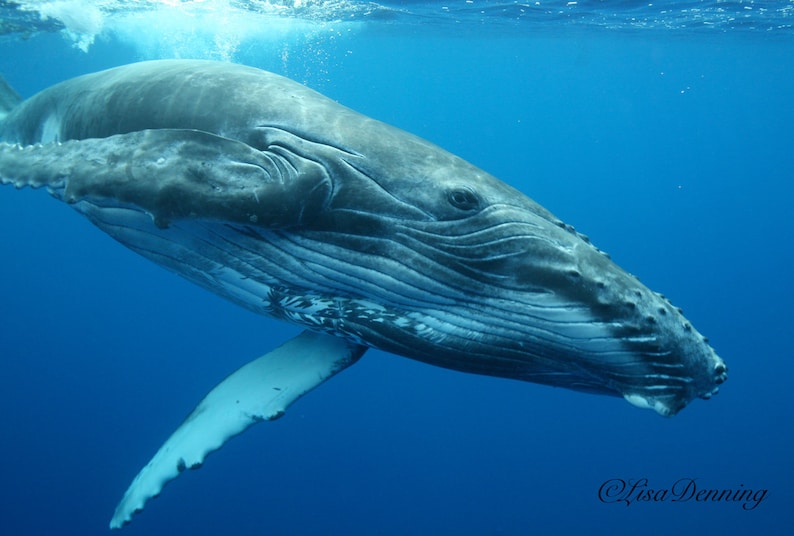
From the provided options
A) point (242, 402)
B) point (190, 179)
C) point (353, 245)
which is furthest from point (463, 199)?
point (242, 402)

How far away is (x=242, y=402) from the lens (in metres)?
4.88

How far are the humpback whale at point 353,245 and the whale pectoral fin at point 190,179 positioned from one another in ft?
0.03

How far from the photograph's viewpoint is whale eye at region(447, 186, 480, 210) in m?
4.01

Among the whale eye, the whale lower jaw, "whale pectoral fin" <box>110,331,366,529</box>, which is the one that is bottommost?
"whale pectoral fin" <box>110,331,366,529</box>

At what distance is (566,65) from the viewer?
60125 mm

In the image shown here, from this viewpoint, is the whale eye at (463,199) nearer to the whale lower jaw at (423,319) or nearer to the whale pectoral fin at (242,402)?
the whale lower jaw at (423,319)

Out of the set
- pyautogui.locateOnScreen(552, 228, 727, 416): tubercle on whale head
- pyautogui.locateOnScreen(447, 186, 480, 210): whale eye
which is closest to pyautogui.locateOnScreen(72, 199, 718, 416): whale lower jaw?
pyautogui.locateOnScreen(552, 228, 727, 416): tubercle on whale head

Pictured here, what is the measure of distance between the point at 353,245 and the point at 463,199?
2.81 ft

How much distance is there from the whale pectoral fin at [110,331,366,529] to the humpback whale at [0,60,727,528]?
0.02 metres

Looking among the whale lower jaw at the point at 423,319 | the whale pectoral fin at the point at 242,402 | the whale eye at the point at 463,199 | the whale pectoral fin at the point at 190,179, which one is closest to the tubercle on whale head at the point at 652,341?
the whale lower jaw at the point at 423,319

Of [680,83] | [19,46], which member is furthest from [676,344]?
[680,83]

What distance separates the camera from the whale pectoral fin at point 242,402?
4.70 m

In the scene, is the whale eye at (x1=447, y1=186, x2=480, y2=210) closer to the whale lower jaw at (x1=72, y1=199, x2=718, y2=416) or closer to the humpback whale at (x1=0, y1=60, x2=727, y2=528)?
the humpback whale at (x1=0, y1=60, x2=727, y2=528)

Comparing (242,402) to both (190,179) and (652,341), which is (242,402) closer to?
(190,179)
